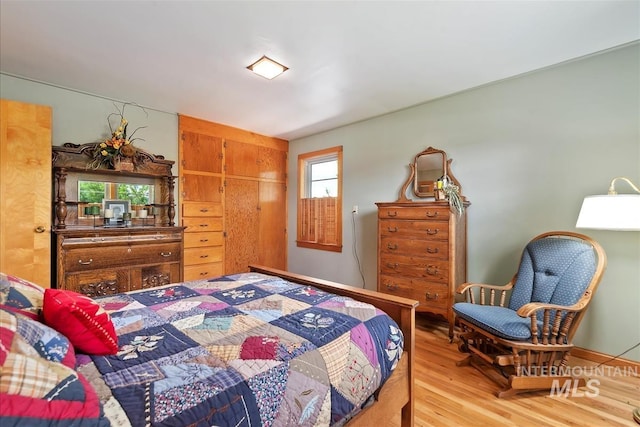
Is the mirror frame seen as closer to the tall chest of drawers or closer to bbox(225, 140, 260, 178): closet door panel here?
the tall chest of drawers

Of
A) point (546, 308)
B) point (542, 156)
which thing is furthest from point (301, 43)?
point (546, 308)

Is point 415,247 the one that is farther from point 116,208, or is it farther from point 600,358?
point 116,208

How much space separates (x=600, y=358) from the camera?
7.73 feet

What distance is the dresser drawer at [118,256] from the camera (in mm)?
2824

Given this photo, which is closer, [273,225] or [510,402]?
[510,402]

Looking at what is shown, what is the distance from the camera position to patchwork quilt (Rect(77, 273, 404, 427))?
87 centimetres

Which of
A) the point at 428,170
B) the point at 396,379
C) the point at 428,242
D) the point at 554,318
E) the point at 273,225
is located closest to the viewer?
the point at 396,379

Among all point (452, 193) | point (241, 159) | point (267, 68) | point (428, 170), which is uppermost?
point (267, 68)

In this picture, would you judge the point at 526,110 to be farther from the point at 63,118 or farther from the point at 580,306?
the point at 63,118

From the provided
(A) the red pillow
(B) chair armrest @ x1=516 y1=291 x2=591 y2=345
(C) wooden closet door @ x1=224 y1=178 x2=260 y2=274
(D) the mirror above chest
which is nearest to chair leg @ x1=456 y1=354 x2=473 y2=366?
(B) chair armrest @ x1=516 y1=291 x2=591 y2=345

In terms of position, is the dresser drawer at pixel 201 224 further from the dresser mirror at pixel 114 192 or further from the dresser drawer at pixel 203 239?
the dresser mirror at pixel 114 192

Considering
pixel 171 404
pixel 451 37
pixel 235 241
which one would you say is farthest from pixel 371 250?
pixel 171 404

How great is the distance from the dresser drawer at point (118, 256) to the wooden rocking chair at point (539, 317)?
10.2 ft

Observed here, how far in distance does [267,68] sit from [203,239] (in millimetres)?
2552
